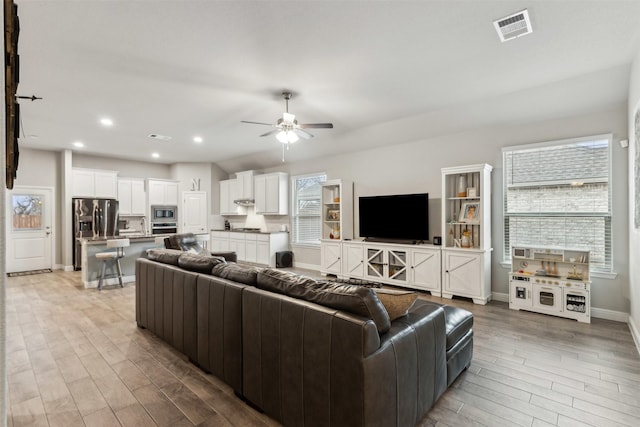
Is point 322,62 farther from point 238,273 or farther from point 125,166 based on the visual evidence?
point 125,166

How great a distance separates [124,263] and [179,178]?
12.4ft

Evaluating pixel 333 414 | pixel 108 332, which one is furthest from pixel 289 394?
pixel 108 332

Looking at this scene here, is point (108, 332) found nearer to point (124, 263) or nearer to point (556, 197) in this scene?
point (124, 263)

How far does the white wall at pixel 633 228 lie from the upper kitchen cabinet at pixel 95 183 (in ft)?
32.5

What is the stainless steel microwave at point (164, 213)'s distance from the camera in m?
8.87

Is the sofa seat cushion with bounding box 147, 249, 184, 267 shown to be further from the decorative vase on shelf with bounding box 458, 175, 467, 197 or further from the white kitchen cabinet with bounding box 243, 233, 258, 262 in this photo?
the white kitchen cabinet with bounding box 243, 233, 258, 262

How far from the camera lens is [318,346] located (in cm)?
168

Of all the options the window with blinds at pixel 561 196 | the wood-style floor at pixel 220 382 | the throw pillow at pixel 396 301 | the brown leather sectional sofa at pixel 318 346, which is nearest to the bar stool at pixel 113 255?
the wood-style floor at pixel 220 382

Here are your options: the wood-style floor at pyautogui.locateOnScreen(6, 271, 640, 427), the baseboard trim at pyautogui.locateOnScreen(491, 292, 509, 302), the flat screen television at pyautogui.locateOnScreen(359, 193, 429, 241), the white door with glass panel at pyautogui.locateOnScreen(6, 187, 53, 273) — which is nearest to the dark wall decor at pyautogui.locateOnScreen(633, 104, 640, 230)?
the wood-style floor at pyautogui.locateOnScreen(6, 271, 640, 427)

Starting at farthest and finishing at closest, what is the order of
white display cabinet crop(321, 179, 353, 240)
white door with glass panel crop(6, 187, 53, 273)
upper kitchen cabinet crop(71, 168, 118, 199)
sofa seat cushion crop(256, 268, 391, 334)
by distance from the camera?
upper kitchen cabinet crop(71, 168, 118, 199)
white door with glass panel crop(6, 187, 53, 273)
white display cabinet crop(321, 179, 353, 240)
sofa seat cushion crop(256, 268, 391, 334)

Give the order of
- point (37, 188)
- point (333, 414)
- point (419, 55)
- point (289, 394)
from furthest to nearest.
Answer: point (37, 188)
point (419, 55)
point (289, 394)
point (333, 414)

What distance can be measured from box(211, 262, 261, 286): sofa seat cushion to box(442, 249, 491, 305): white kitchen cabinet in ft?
11.4

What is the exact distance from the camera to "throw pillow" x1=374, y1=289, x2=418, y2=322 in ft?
6.19

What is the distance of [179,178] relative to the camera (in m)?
9.23
